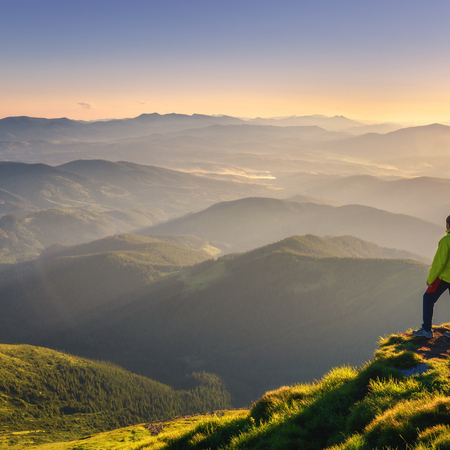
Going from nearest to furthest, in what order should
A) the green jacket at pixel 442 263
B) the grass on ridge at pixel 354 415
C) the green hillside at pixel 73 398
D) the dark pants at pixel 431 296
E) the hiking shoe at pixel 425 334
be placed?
the grass on ridge at pixel 354 415
the green jacket at pixel 442 263
the dark pants at pixel 431 296
the hiking shoe at pixel 425 334
the green hillside at pixel 73 398

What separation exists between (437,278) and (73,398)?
6494 inches

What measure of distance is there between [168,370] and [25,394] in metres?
81.1

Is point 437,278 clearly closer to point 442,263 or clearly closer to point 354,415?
point 442,263

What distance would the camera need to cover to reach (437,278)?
15633 mm

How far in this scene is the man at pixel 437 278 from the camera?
15086mm

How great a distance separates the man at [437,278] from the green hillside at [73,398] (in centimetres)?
13443

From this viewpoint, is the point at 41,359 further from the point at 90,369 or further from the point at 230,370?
the point at 230,370

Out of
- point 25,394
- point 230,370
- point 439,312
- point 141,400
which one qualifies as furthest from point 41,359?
point 439,312

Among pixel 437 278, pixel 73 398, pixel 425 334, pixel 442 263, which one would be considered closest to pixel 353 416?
pixel 425 334

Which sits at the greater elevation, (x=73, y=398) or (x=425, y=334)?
(x=425, y=334)

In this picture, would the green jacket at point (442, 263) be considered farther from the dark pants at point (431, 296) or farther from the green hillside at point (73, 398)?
the green hillside at point (73, 398)

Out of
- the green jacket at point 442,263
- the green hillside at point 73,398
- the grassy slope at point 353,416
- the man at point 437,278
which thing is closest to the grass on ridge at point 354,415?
the grassy slope at point 353,416

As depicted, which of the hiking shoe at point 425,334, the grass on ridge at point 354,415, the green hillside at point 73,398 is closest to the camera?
the grass on ridge at point 354,415

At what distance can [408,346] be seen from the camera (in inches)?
618
